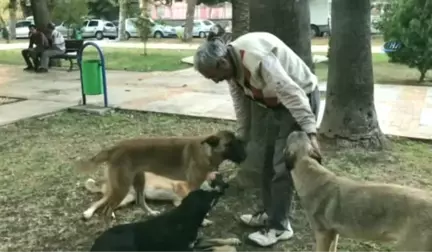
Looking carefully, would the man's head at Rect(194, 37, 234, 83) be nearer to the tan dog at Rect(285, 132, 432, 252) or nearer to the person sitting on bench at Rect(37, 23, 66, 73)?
the tan dog at Rect(285, 132, 432, 252)

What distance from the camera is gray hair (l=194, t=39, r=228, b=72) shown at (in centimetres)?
353

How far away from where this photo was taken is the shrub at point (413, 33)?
13.2 meters

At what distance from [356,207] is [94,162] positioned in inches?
94.6

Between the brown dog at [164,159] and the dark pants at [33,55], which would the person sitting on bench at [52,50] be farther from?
the brown dog at [164,159]

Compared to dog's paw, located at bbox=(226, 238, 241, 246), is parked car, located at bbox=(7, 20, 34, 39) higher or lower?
higher

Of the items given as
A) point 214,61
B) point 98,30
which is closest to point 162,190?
point 214,61

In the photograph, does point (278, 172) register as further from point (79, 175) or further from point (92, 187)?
point (79, 175)

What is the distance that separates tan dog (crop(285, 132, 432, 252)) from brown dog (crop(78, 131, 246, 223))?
3.08ft

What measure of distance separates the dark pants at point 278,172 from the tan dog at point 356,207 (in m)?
0.20

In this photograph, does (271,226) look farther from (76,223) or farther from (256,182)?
(76,223)

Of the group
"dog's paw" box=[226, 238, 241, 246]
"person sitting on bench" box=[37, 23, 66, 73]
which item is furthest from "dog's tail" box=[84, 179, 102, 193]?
"person sitting on bench" box=[37, 23, 66, 73]

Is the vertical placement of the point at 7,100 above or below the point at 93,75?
below

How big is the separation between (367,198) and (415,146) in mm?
4183

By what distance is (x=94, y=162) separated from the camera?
15.7 feet
